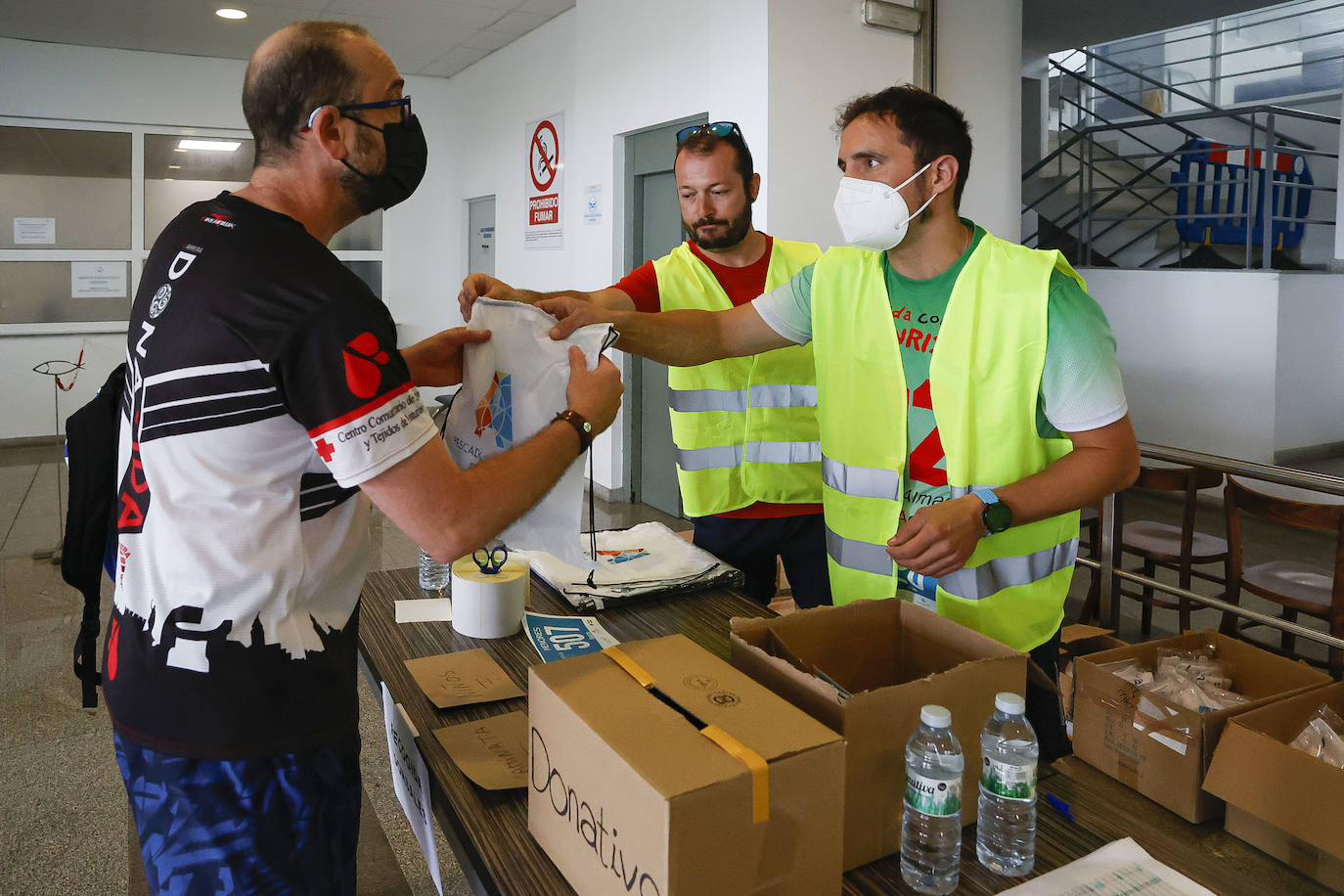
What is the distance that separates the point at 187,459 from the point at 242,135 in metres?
8.81

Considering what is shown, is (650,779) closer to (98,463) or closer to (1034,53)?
Result: (98,463)

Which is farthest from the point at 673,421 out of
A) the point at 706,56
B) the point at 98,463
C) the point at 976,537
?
the point at 706,56

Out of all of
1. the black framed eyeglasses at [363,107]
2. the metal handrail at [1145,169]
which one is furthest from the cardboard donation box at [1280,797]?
the metal handrail at [1145,169]

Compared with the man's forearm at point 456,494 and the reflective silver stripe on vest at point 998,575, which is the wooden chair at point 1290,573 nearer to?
the reflective silver stripe on vest at point 998,575

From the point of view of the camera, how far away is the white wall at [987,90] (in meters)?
4.29

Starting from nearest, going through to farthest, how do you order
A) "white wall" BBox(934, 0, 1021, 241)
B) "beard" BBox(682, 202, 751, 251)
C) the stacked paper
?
the stacked paper < "beard" BBox(682, 202, 751, 251) < "white wall" BBox(934, 0, 1021, 241)

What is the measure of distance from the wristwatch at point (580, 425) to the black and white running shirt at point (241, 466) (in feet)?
0.81

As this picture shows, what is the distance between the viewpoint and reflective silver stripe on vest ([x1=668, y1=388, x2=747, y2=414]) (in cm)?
226

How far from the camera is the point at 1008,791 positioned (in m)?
1.01

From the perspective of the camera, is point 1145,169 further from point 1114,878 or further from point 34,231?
point 34,231

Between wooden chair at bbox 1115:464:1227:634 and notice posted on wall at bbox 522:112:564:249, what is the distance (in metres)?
4.38

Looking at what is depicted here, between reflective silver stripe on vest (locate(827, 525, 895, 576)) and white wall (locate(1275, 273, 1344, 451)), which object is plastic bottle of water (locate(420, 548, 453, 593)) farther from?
white wall (locate(1275, 273, 1344, 451))

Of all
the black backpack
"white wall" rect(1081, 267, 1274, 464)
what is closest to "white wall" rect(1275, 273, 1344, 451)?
"white wall" rect(1081, 267, 1274, 464)

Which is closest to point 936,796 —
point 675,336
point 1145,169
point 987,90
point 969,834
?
point 969,834
